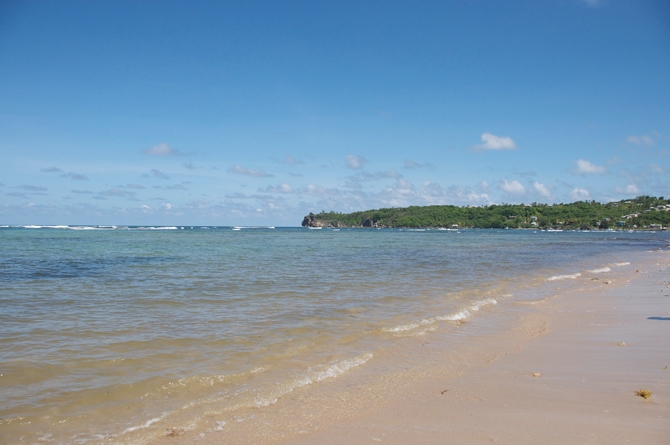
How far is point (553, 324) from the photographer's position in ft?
31.5

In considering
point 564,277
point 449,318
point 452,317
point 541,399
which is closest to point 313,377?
point 541,399

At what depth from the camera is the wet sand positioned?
424cm

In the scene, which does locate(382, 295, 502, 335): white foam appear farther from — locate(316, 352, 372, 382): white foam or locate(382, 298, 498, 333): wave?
locate(316, 352, 372, 382): white foam

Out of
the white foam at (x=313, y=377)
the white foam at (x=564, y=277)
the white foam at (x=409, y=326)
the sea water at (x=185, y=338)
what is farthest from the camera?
the white foam at (x=564, y=277)

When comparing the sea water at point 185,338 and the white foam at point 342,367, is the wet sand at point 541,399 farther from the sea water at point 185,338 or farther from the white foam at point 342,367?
the sea water at point 185,338

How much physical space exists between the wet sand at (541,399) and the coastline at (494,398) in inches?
0.5

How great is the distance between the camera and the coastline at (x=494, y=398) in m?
4.27

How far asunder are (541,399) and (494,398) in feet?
1.86

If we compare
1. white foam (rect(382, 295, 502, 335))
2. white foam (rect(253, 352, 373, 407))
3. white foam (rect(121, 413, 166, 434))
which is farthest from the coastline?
white foam (rect(382, 295, 502, 335))

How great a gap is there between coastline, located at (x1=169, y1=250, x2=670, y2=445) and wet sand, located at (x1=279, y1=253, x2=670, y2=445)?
0.04 ft

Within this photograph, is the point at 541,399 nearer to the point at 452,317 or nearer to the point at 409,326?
the point at 409,326

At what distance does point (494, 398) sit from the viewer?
5238 mm

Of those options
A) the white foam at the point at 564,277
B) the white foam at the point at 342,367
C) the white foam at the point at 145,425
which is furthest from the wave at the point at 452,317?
the white foam at the point at 564,277

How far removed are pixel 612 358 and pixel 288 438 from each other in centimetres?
575
